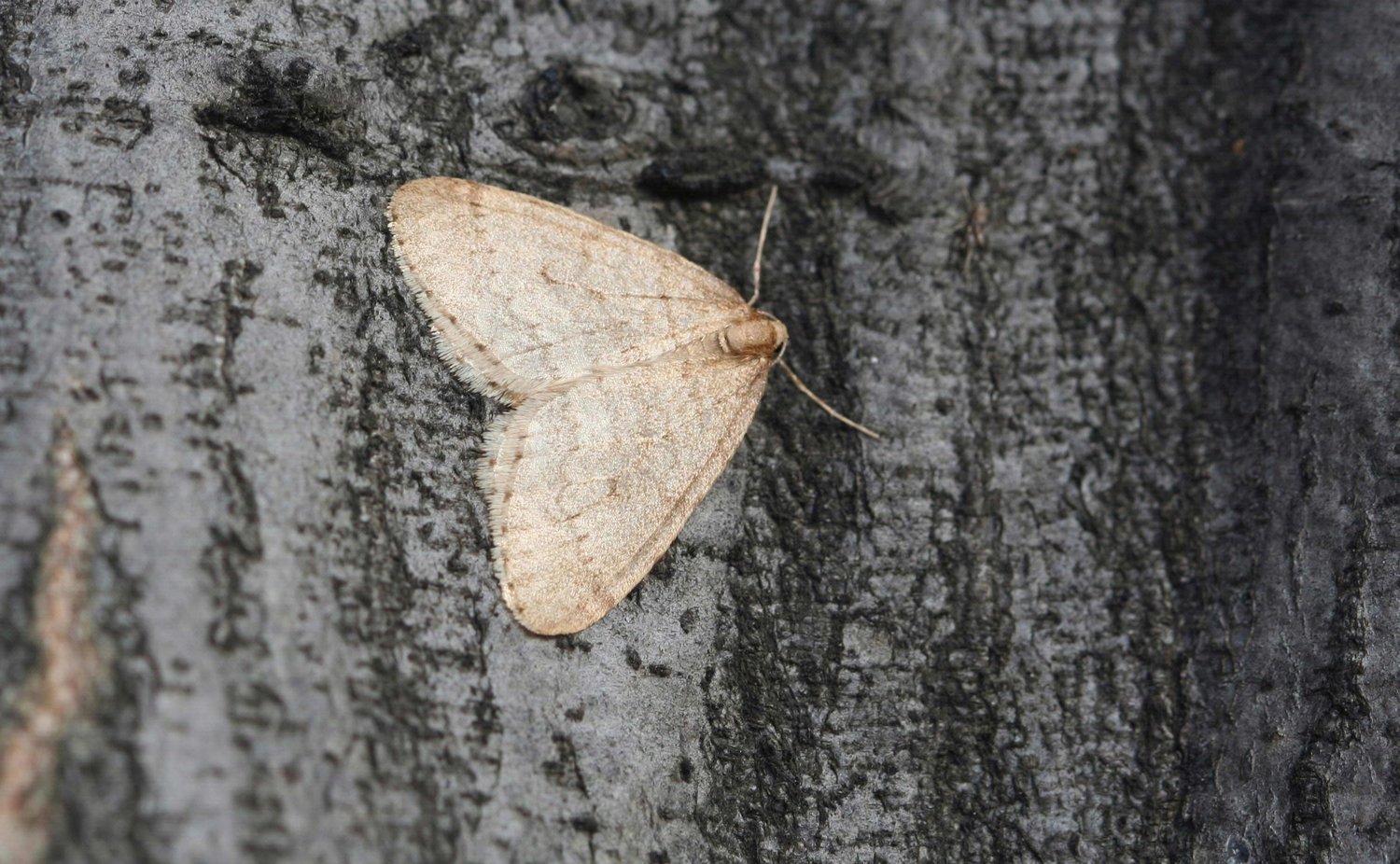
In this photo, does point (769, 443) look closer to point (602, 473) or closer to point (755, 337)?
point (755, 337)

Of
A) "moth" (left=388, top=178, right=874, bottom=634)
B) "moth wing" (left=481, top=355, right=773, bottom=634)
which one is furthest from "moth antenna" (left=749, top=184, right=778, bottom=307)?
"moth wing" (left=481, top=355, right=773, bottom=634)

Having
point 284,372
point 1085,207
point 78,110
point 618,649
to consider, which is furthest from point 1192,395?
point 78,110

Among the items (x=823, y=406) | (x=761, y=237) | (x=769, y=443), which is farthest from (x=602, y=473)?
(x=761, y=237)

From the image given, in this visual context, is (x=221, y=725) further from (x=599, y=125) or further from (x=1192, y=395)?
(x=1192, y=395)

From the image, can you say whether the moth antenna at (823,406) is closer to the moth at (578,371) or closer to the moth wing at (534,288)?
the moth at (578,371)

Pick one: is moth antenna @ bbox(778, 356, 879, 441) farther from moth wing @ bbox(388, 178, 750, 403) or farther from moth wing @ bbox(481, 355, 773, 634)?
moth wing @ bbox(388, 178, 750, 403)
